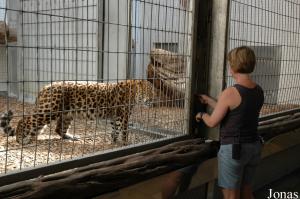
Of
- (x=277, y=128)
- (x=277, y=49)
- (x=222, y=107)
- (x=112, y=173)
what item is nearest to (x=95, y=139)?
(x=112, y=173)

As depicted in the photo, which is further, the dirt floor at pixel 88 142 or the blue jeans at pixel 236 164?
the dirt floor at pixel 88 142

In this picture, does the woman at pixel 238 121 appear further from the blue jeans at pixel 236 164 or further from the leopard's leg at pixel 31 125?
the leopard's leg at pixel 31 125

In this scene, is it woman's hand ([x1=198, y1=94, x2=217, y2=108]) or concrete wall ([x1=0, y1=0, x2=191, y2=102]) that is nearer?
concrete wall ([x1=0, y1=0, x2=191, y2=102])

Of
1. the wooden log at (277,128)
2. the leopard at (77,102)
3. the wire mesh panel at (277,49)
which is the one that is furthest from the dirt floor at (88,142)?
the wire mesh panel at (277,49)

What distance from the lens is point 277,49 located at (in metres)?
4.31

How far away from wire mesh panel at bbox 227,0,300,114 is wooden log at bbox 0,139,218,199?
4.26 feet

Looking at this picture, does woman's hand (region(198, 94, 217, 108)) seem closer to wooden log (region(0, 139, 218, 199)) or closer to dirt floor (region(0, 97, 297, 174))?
dirt floor (region(0, 97, 297, 174))

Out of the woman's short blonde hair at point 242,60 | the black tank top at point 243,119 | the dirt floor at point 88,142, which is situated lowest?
the dirt floor at point 88,142

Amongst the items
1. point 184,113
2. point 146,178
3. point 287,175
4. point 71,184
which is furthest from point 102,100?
point 287,175

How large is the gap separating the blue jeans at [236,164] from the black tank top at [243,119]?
55 mm

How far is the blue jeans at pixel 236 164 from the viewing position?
2525 mm

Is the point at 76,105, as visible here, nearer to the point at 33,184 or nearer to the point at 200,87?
the point at 200,87

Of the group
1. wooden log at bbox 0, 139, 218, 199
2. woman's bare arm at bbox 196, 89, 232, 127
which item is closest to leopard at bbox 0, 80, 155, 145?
wooden log at bbox 0, 139, 218, 199

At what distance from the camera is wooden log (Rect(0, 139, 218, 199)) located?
194cm
